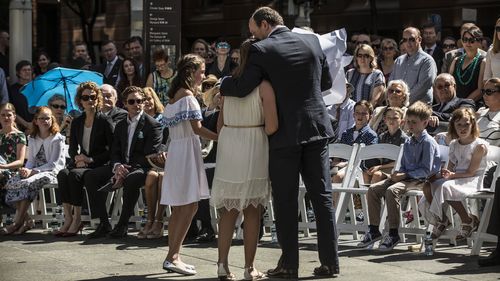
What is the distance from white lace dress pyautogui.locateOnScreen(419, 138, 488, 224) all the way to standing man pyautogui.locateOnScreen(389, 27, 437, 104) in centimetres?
272

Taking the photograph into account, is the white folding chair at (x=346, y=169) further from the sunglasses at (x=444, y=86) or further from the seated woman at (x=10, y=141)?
the seated woman at (x=10, y=141)

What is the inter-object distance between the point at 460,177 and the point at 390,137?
5.57 feet

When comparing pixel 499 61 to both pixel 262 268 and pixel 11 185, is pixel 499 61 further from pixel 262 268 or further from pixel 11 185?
pixel 11 185

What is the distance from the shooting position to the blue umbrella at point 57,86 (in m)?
16.9

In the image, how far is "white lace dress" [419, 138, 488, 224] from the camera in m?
11.9

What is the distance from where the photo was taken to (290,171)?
10.3 meters

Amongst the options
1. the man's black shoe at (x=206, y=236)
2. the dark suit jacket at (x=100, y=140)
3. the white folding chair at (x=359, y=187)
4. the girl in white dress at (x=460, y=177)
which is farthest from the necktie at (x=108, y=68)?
the girl in white dress at (x=460, y=177)

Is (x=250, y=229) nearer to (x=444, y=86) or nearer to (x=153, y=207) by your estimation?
(x=153, y=207)

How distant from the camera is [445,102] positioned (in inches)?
560

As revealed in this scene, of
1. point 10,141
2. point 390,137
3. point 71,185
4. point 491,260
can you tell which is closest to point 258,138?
point 491,260

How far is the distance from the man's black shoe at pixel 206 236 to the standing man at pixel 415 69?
127 inches

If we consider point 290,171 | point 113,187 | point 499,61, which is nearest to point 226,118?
point 290,171

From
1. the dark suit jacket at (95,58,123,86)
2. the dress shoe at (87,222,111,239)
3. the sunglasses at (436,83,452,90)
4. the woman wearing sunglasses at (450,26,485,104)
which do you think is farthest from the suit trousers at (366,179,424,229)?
the dark suit jacket at (95,58,123,86)

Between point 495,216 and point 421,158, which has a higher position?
point 421,158
